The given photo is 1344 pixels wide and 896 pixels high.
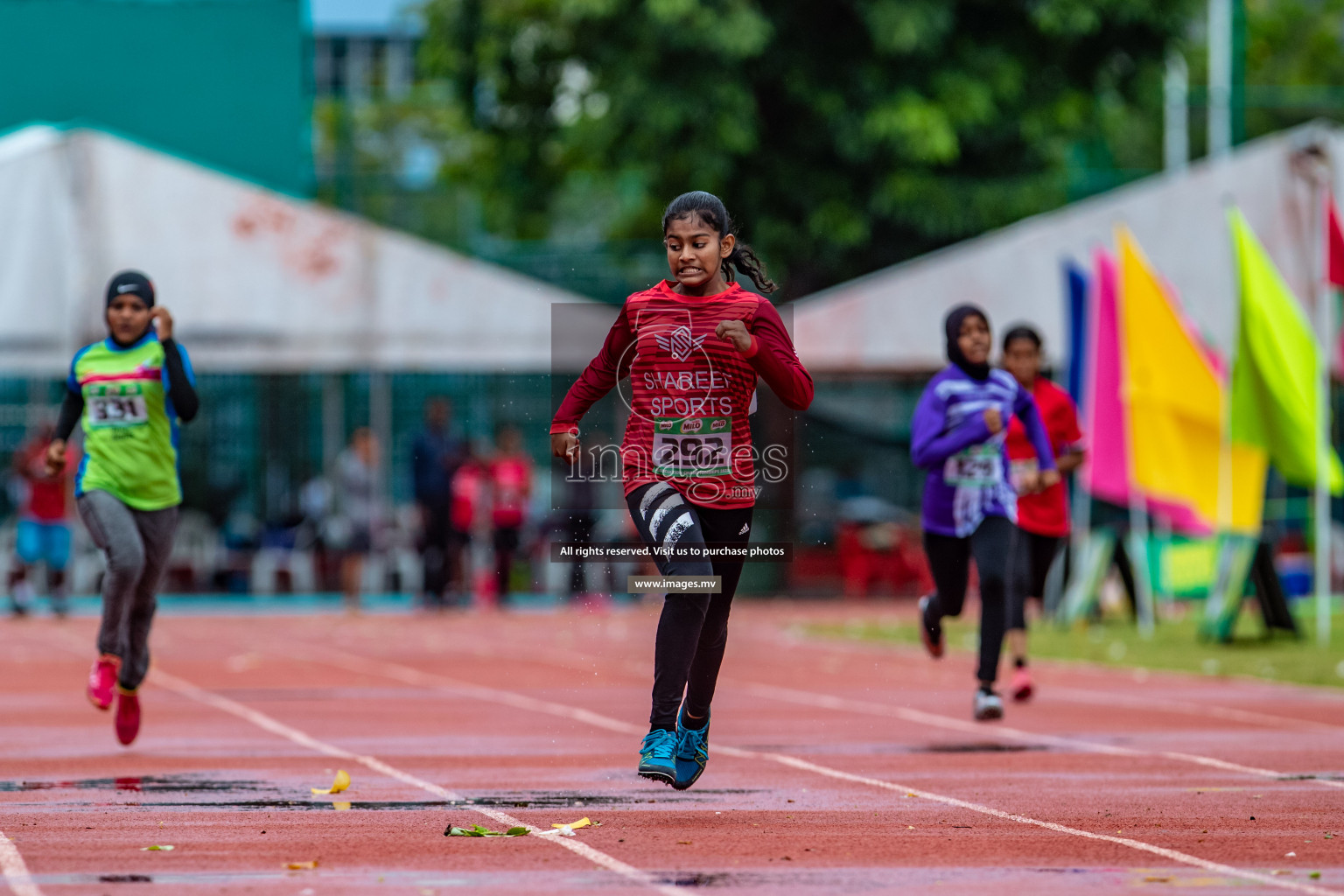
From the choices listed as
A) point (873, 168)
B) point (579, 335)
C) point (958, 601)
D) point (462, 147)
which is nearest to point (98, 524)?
point (579, 335)

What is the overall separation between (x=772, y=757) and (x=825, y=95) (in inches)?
787

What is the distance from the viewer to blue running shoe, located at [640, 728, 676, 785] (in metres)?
7.19

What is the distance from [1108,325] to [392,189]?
9.72 m

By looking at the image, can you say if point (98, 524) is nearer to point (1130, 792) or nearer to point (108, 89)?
point (1130, 792)

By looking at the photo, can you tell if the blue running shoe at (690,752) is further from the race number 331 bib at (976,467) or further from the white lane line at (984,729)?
the race number 331 bib at (976,467)

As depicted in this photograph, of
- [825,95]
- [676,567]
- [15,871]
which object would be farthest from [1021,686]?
[825,95]

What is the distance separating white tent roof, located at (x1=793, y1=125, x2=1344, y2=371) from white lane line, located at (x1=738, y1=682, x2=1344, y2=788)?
10460 millimetres

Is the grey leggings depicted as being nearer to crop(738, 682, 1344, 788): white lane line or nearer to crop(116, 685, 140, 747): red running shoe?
crop(116, 685, 140, 747): red running shoe

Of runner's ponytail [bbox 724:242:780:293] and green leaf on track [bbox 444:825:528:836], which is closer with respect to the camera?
green leaf on track [bbox 444:825:528:836]

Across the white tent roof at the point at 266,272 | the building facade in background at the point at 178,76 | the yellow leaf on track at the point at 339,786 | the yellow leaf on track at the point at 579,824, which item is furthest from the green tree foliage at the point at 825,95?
the yellow leaf on track at the point at 579,824

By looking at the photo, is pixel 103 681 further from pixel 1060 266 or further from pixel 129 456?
pixel 1060 266

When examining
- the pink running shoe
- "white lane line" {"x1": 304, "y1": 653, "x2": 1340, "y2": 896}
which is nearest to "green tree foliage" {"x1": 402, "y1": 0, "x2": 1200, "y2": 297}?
"white lane line" {"x1": 304, "y1": 653, "x2": 1340, "y2": 896}

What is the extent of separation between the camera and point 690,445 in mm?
7258

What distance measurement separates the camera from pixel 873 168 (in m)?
29.0
